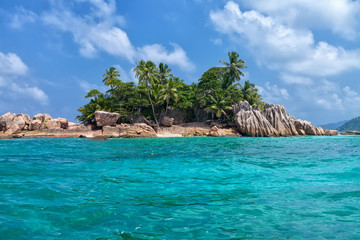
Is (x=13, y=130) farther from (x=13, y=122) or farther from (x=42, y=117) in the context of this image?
(x=42, y=117)

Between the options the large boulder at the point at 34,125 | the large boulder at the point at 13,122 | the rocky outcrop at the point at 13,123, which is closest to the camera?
the rocky outcrop at the point at 13,123

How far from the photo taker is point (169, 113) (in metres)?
51.6

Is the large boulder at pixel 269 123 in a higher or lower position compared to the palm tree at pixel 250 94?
lower

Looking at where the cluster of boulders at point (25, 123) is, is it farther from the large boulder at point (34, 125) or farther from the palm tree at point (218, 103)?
the palm tree at point (218, 103)

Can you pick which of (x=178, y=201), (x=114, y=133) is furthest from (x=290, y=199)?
(x=114, y=133)

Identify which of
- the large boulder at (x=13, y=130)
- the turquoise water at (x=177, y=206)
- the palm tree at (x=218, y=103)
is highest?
the palm tree at (x=218, y=103)

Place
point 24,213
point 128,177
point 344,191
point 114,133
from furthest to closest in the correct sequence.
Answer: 1. point 114,133
2. point 128,177
3. point 344,191
4. point 24,213

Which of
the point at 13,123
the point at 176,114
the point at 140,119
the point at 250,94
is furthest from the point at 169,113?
the point at 13,123

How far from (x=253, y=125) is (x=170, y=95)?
1575 cm

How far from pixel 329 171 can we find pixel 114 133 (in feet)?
113

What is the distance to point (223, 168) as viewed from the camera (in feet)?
35.2

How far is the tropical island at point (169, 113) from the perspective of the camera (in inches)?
1642

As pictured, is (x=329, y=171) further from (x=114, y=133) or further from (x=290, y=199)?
(x=114, y=133)

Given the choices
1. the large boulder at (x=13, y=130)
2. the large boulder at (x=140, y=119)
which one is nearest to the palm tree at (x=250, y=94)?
the large boulder at (x=140, y=119)
